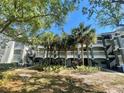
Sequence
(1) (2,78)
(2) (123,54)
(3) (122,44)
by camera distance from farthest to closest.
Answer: (3) (122,44)
(2) (123,54)
(1) (2,78)

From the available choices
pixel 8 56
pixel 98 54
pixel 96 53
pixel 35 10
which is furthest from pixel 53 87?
pixel 96 53

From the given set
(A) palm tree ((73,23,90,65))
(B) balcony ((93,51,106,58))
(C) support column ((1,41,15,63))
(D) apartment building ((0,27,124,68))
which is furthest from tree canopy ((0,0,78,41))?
(B) balcony ((93,51,106,58))

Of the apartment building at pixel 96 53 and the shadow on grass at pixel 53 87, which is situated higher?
the apartment building at pixel 96 53

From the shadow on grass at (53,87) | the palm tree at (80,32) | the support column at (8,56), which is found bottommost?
the shadow on grass at (53,87)

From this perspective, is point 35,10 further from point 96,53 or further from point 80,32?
point 96,53

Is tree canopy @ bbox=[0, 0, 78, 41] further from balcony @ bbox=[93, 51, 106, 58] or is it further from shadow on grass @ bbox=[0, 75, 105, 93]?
balcony @ bbox=[93, 51, 106, 58]

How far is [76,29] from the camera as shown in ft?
142

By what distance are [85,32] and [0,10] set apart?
→ 26.7m

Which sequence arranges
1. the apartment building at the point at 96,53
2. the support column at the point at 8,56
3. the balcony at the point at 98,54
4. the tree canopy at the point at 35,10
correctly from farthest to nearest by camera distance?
the balcony at the point at 98,54 → the support column at the point at 8,56 → the apartment building at the point at 96,53 → the tree canopy at the point at 35,10

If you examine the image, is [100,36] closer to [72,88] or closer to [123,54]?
[123,54]

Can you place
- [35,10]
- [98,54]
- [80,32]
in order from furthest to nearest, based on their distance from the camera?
[98,54], [80,32], [35,10]

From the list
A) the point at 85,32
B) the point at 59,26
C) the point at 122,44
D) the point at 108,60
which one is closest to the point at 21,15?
the point at 59,26

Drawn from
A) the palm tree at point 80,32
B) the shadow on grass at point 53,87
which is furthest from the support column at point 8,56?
the shadow on grass at point 53,87

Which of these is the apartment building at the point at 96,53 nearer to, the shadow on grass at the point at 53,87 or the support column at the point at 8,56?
the support column at the point at 8,56
